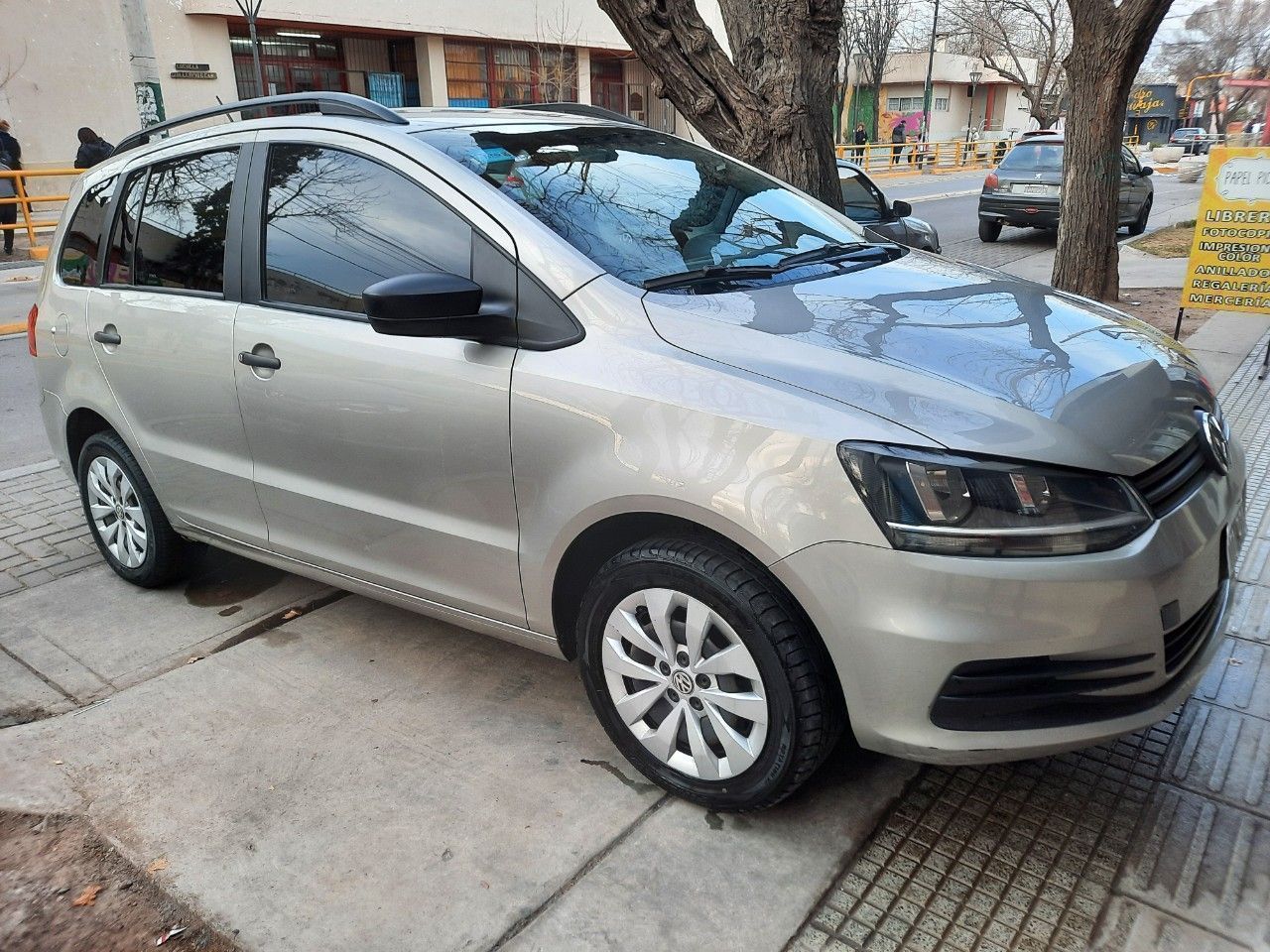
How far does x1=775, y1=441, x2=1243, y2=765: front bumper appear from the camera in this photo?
7.26 ft

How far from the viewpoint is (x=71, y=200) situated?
14.0 ft

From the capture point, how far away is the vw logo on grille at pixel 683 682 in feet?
8.72

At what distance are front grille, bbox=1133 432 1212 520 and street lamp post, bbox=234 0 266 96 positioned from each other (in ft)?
66.8

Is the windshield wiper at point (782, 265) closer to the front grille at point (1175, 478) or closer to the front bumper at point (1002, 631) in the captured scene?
the front bumper at point (1002, 631)

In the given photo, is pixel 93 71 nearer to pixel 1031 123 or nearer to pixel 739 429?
pixel 739 429

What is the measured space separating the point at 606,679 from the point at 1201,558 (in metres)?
1.52

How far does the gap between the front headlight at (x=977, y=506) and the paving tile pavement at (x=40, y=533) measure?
12.5ft

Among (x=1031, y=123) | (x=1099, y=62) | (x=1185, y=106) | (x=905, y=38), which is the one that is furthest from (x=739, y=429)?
(x=1185, y=106)

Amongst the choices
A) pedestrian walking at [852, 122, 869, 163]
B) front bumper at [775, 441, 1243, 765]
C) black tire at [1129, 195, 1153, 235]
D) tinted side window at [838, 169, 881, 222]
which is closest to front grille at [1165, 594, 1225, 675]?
front bumper at [775, 441, 1243, 765]

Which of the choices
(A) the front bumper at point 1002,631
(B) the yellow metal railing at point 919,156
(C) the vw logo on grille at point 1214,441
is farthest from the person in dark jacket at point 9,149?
(B) the yellow metal railing at point 919,156

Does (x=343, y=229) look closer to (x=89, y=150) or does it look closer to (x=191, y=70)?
(x=89, y=150)

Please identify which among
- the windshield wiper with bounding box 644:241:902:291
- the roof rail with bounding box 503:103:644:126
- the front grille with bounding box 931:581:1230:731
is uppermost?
the roof rail with bounding box 503:103:644:126

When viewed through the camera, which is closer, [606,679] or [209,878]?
[209,878]

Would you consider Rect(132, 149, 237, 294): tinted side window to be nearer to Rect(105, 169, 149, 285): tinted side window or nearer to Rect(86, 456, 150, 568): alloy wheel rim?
Rect(105, 169, 149, 285): tinted side window
